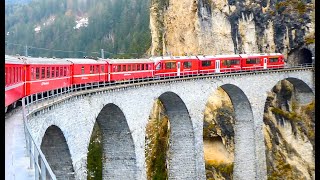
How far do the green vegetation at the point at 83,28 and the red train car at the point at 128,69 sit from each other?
63921 millimetres

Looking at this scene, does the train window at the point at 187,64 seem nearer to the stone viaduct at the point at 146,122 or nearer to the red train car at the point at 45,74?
the stone viaduct at the point at 146,122

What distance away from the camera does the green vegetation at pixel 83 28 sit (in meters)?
117

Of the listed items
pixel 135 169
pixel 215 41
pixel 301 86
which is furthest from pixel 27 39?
pixel 135 169

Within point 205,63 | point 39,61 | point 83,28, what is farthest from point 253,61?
point 83,28

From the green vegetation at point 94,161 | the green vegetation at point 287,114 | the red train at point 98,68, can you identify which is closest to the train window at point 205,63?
the red train at point 98,68

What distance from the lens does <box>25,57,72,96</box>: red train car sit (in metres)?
18.9

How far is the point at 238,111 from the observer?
37.8 metres

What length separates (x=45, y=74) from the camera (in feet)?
67.5

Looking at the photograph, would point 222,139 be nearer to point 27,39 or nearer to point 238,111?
point 238,111

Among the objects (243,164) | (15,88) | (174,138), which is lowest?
(243,164)

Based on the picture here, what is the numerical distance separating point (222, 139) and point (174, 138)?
35.2ft

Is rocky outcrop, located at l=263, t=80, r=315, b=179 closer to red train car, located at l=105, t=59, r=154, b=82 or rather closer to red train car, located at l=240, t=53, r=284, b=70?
red train car, located at l=240, t=53, r=284, b=70

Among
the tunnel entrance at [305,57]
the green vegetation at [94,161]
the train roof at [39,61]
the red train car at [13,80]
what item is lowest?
the green vegetation at [94,161]

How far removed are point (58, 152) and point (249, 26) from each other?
30.7 metres
